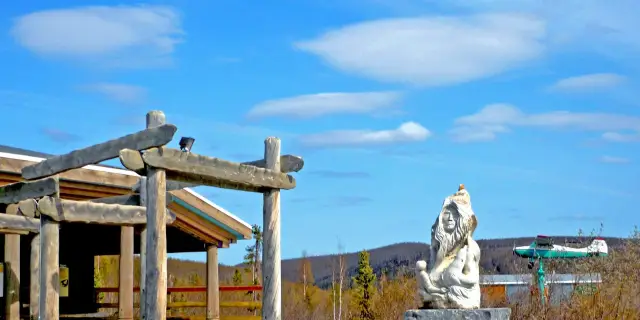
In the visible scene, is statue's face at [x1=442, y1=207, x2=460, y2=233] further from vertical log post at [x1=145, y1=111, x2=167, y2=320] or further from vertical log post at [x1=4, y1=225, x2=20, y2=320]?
vertical log post at [x1=4, y1=225, x2=20, y2=320]

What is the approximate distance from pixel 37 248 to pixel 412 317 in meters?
6.30

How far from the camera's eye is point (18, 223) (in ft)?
41.9

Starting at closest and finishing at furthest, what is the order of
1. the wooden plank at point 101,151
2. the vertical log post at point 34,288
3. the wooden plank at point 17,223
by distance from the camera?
the wooden plank at point 101,151 → the wooden plank at point 17,223 → the vertical log post at point 34,288

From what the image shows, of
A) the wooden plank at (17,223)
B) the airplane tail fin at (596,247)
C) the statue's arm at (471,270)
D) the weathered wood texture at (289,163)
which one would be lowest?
the statue's arm at (471,270)

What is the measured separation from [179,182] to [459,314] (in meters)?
4.55

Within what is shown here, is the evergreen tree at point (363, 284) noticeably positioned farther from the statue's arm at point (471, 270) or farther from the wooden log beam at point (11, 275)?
the statue's arm at point (471, 270)

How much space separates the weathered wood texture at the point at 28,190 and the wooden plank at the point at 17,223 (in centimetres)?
25

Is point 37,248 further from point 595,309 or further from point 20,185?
point 595,309

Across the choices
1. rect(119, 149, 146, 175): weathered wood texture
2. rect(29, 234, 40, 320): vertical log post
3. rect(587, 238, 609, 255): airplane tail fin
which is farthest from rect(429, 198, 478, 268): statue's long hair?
rect(587, 238, 609, 255): airplane tail fin

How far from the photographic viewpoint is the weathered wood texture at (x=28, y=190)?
1152 cm

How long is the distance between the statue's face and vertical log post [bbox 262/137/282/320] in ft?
7.72

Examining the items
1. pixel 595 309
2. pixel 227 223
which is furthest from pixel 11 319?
pixel 595 309

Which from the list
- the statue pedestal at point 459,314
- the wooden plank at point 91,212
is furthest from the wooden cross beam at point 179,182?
the statue pedestal at point 459,314

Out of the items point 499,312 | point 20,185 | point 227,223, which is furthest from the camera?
point 227,223
